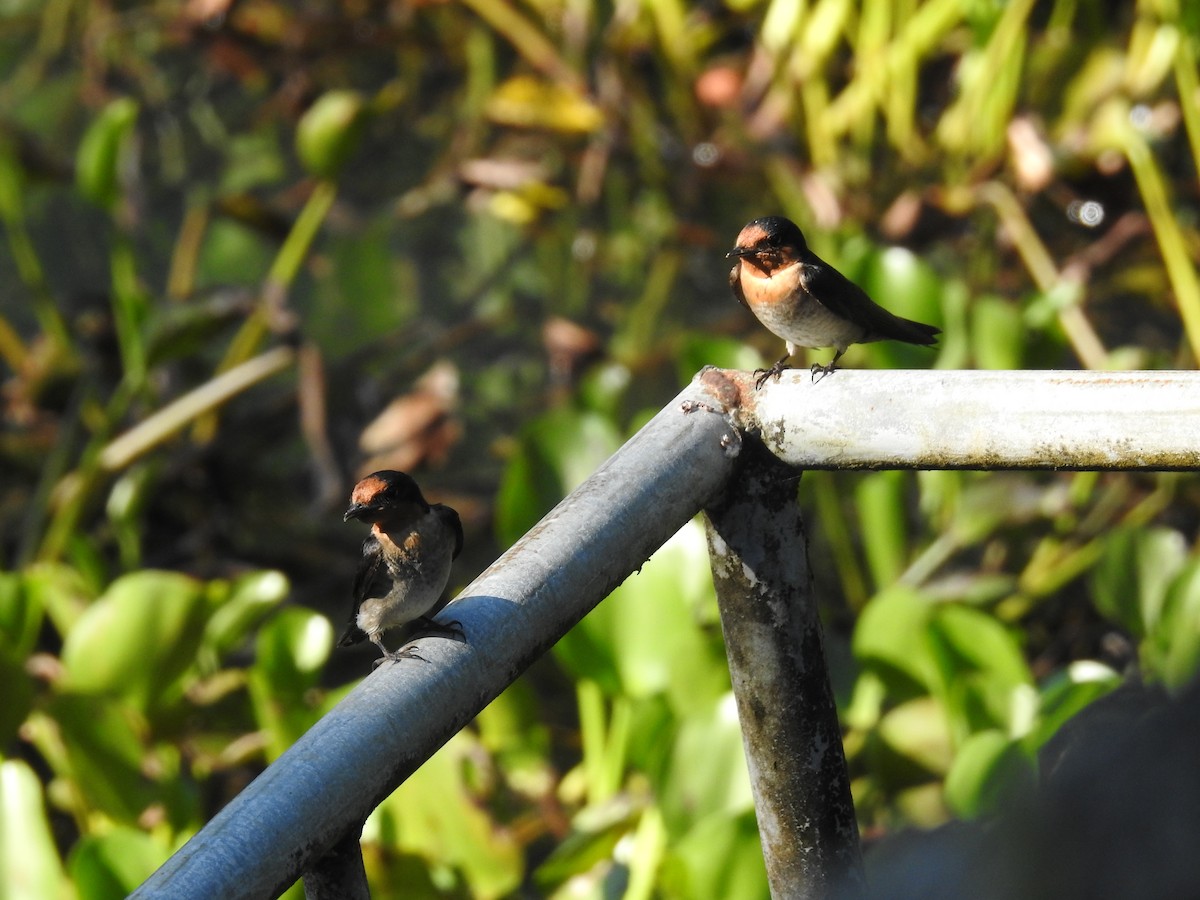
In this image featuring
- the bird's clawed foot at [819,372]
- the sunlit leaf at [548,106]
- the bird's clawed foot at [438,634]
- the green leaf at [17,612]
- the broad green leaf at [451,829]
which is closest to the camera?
the bird's clawed foot at [438,634]


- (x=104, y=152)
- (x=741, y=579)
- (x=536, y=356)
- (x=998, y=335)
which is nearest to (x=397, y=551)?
(x=741, y=579)

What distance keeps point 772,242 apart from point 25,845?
1110 mm

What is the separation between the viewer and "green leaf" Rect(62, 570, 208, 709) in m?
2.02

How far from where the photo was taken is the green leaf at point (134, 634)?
2.02 metres

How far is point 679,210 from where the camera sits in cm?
406

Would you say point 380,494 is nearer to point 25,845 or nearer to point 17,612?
point 25,845

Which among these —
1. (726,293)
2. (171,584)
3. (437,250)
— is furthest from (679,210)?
(171,584)

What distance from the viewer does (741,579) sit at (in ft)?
3.98

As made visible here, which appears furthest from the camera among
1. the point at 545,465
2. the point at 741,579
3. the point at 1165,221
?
the point at 1165,221

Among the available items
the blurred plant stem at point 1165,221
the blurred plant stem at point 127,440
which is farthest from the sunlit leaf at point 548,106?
the blurred plant stem at point 1165,221

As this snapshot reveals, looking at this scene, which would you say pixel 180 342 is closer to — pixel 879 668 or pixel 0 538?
pixel 0 538

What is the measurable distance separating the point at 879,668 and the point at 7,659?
1.22 m

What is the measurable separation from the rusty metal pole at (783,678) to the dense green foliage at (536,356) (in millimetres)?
284

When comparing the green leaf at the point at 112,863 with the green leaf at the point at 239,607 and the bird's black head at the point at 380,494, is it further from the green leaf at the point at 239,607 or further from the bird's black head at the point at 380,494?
the green leaf at the point at 239,607
